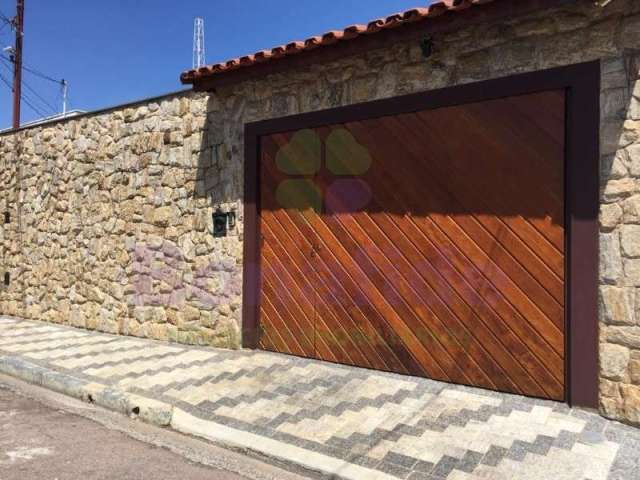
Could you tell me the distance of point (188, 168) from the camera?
625 centimetres

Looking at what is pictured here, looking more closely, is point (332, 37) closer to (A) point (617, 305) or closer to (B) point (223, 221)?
(B) point (223, 221)

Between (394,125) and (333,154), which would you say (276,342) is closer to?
(333,154)

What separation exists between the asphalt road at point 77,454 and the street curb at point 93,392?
297 mm

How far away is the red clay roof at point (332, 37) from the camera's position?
3854mm

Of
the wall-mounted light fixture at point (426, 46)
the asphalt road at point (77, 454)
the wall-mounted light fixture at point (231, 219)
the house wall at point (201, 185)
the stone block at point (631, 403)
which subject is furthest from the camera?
the wall-mounted light fixture at point (231, 219)

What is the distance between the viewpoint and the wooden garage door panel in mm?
3943

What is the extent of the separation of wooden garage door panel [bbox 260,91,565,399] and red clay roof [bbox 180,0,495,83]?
2.74 ft

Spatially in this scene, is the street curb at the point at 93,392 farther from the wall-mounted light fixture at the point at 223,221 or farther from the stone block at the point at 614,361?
the stone block at the point at 614,361

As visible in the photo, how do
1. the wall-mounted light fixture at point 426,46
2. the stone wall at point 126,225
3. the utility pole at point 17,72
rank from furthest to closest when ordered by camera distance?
the utility pole at point 17,72
the stone wall at point 126,225
the wall-mounted light fixture at point 426,46

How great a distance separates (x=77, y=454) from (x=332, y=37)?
4012 millimetres

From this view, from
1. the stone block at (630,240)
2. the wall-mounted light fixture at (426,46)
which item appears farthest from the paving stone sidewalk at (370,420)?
the wall-mounted light fixture at (426,46)

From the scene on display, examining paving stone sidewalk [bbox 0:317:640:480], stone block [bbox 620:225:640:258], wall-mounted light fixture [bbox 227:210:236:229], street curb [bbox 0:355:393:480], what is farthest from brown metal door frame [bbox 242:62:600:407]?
wall-mounted light fixture [bbox 227:210:236:229]

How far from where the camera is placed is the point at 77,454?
334 centimetres

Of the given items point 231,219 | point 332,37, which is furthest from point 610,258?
point 231,219
